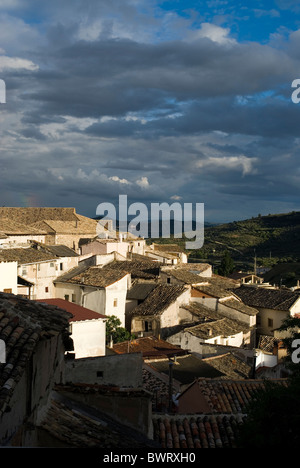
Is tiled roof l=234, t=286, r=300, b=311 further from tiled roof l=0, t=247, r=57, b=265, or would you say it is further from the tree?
tiled roof l=0, t=247, r=57, b=265

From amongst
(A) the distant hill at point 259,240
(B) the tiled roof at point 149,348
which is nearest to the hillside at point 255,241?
(A) the distant hill at point 259,240

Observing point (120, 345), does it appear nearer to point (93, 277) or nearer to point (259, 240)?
point (93, 277)

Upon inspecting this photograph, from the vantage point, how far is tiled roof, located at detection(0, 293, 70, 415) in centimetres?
622

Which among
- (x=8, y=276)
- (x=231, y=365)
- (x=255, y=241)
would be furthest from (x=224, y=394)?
(x=255, y=241)

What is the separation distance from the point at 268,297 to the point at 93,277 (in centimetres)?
1550

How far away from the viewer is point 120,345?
25.5 metres

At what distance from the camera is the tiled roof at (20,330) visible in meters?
6.22

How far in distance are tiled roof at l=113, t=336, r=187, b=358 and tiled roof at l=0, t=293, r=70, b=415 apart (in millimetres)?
13573

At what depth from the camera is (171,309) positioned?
35594mm

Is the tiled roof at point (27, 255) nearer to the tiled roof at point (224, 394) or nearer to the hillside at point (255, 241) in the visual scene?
the tiled roof at point (224, 394)

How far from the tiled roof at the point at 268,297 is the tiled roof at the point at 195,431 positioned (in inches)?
1143

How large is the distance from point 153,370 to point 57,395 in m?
9.03

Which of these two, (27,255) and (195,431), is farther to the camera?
(27,255)

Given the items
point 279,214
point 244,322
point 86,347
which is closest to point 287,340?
point 86,347
